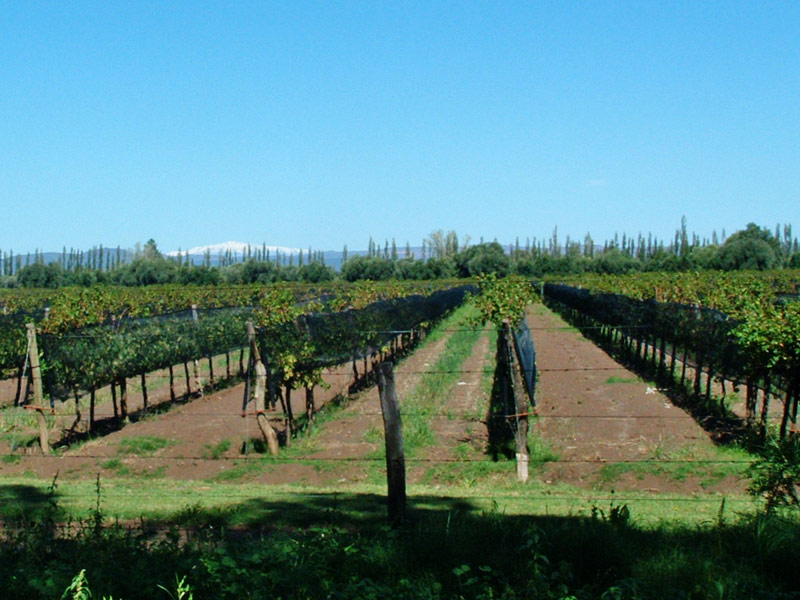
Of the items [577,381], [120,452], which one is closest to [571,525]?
[120,452]

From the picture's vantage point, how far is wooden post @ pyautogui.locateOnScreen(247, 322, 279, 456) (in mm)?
11203

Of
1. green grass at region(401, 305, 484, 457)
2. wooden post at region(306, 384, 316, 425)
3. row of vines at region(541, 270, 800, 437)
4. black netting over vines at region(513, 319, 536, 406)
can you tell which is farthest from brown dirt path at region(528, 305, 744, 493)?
wooden post at region(306, 384, 316, 425)

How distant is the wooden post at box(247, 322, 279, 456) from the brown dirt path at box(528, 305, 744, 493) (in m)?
3.75

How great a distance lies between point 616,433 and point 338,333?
6.28m

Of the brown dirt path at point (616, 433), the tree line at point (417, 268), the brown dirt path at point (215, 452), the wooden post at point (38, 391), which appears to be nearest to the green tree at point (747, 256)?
the tree line at point (417, 268)

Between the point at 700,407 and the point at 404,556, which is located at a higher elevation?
the point at 404,556

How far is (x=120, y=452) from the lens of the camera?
11352 mm

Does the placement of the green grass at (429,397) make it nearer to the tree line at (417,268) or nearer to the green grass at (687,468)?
the green grass at (687,468)

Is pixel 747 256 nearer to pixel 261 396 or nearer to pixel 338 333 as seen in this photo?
pixel 338 333

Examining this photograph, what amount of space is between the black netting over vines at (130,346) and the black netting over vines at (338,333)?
278 centimetres

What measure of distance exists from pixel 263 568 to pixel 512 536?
1.62 metres

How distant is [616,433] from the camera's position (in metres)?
11.9

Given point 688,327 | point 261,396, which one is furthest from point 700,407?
point 261,396

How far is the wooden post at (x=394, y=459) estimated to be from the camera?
533cm
